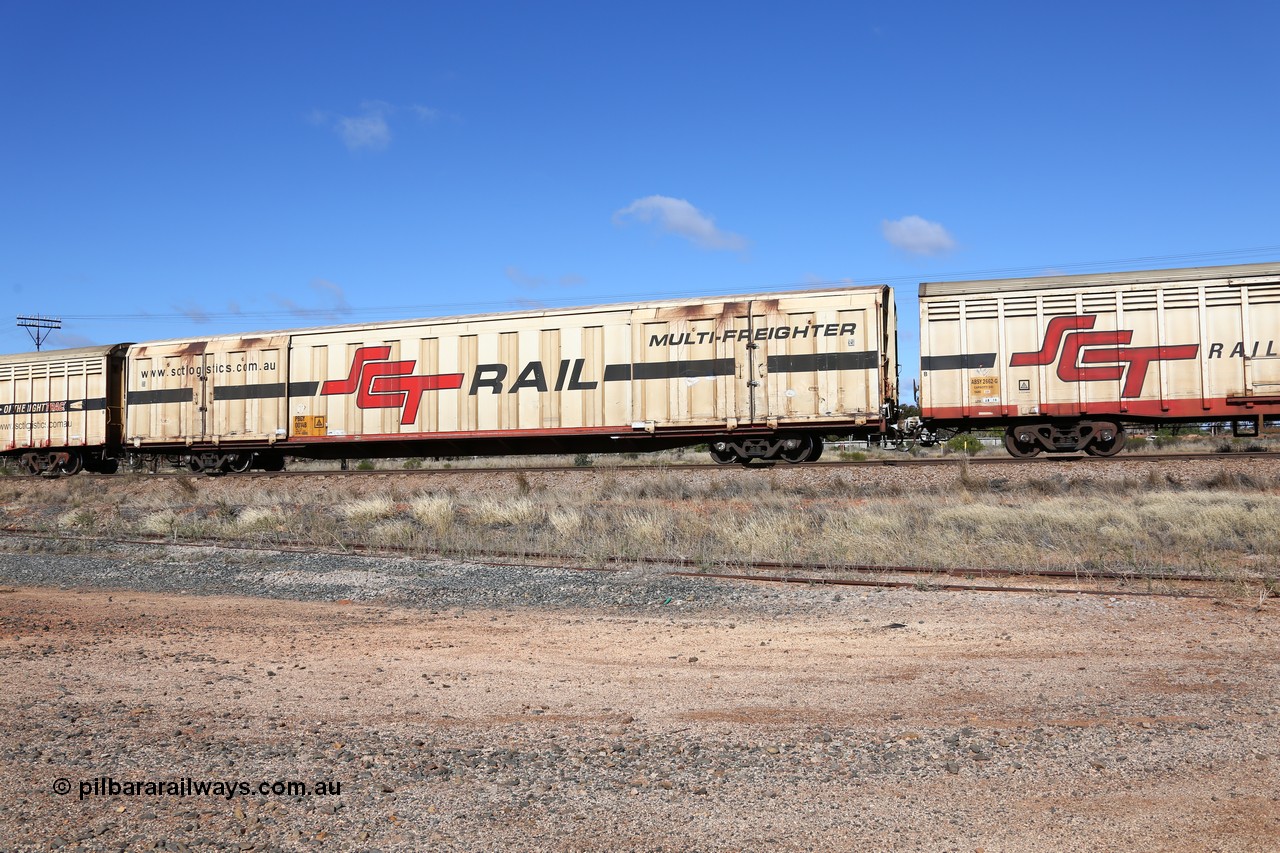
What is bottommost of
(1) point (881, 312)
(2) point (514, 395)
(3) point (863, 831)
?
(3) point (863, 831)

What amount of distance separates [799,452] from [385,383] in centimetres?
952

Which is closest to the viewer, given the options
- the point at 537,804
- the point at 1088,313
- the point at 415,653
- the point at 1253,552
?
the point at 537,804

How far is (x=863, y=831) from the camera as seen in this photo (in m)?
3.56

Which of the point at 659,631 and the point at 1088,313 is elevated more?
the point at 1088,313

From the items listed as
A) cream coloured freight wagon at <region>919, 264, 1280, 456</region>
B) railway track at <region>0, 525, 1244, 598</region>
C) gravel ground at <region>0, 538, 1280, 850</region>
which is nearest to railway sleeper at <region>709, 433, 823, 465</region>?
cream coloured freight wagon at <region>919, 264, 1280, 456</region>

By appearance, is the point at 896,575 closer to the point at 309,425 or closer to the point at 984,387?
the point at 984,387

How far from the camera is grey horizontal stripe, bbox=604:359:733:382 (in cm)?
1888

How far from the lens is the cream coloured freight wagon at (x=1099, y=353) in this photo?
16531 mm

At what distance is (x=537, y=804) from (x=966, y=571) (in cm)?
708

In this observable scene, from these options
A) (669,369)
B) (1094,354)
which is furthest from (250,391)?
(1094,354)

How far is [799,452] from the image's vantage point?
19.4 m

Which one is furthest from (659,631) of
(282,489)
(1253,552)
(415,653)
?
(282,489)

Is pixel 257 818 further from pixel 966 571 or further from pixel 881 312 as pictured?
pixel 881 312

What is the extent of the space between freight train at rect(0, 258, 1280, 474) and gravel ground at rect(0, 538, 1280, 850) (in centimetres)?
1001
